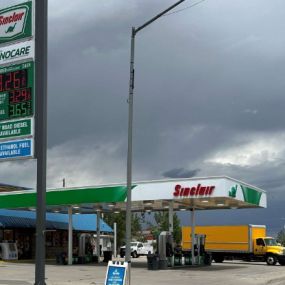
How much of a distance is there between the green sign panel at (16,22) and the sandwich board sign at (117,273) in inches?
253

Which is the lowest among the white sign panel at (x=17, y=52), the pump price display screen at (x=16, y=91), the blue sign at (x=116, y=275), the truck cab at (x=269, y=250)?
the truck cab at (x=269, y=250)

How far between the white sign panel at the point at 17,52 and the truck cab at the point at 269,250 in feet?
116

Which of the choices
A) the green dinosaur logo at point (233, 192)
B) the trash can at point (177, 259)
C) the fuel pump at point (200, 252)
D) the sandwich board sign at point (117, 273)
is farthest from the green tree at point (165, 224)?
the sandwich board sign at point (117, 273)

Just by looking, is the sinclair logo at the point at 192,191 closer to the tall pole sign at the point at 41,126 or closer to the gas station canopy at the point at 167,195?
the gas station canopy at the point at 167,195

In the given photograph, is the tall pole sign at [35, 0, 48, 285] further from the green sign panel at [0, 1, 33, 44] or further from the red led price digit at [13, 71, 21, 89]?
the red led price digit at [13, 71, 21, 89]

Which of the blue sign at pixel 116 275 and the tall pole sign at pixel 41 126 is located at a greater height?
the tall pole sign at pixel 41 126

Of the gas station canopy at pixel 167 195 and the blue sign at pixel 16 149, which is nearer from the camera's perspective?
the blue sign at pixel 16 149

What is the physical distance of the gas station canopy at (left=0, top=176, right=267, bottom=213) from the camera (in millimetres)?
32906

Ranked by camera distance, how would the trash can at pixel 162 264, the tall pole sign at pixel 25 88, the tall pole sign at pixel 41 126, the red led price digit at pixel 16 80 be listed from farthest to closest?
the trash can at pixel 162 264, the red led price digit at pixel 16 80, the tall pole sign at pixel 25 88, the tall pole sign at pixel 41 126

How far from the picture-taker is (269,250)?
1813 inches

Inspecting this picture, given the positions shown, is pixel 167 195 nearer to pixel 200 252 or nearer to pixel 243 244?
pixel 200 252

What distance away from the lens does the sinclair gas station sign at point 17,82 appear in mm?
13977

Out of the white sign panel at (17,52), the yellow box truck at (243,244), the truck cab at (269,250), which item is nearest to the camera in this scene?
the white sign panel at (17,52)

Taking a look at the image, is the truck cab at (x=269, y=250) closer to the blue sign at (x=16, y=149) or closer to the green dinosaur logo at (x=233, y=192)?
the green dinosaur logo at (x=233, y=192)
